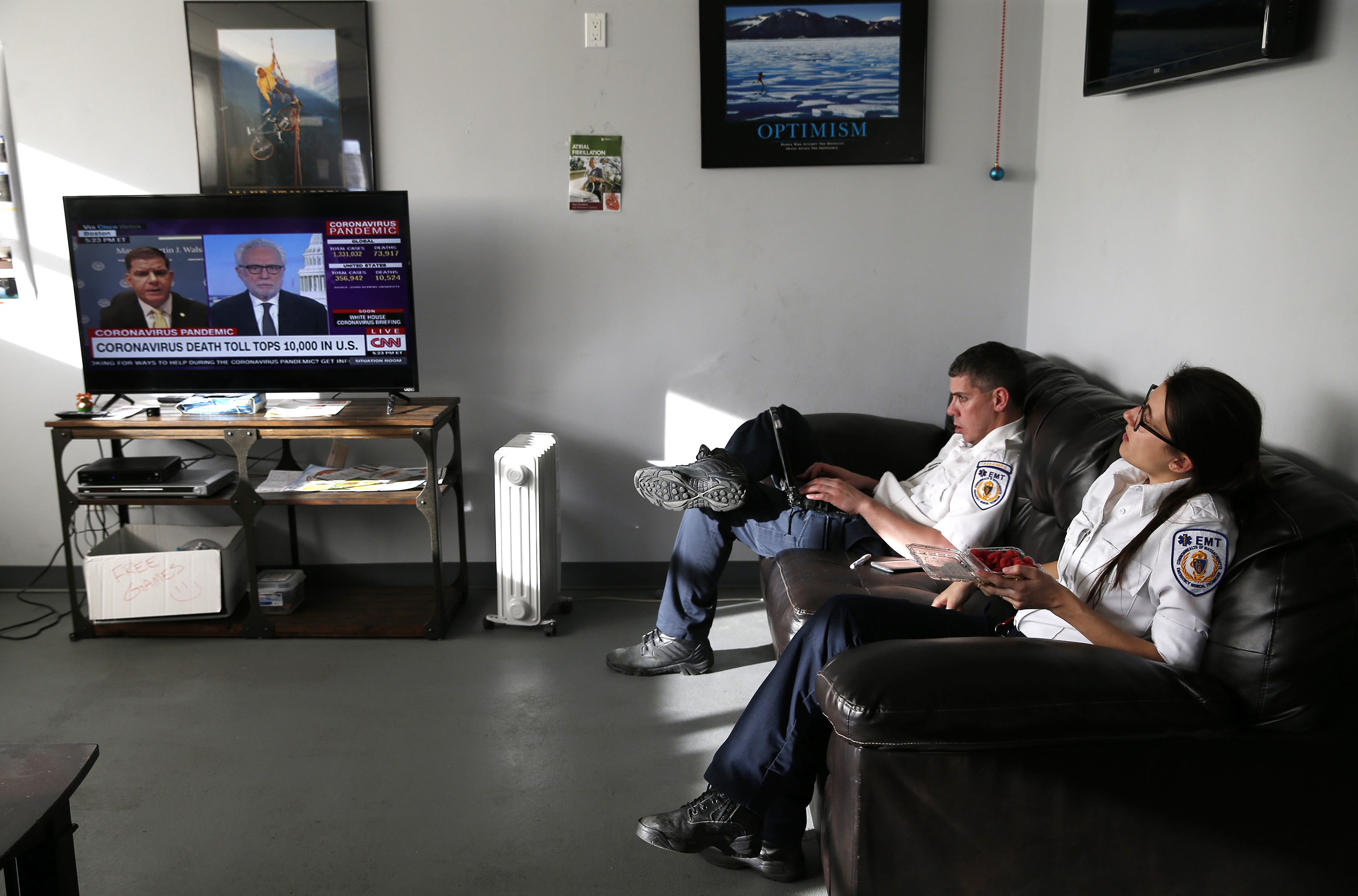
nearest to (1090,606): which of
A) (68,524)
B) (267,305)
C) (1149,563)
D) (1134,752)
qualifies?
(1149,563)

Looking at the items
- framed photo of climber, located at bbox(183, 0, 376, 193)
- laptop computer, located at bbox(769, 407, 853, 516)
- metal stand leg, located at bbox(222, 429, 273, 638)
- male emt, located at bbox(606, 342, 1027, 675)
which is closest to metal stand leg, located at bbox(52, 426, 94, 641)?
metal stand leg, located at bbox(222, 429, 273, 638)

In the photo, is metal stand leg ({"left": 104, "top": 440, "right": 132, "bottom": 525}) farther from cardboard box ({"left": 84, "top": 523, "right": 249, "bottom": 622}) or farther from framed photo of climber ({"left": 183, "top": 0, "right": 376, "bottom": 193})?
framed photo of climber ({"left": 183, "top": 0, "right": 376, "bottom": 193})

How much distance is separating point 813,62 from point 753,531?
64.1 inches

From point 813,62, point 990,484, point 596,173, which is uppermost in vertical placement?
point 813,62

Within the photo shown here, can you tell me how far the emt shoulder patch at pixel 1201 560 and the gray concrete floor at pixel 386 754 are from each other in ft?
3.02

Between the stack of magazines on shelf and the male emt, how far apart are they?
2.95ft

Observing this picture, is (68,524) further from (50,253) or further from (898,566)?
(898,566)

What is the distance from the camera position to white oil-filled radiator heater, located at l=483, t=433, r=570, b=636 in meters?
3.05

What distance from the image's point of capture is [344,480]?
3.12 m

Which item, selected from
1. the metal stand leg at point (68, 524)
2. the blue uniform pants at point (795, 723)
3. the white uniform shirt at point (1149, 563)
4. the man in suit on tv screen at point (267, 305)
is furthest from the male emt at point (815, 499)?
the metal stand leg at point (68, 524)

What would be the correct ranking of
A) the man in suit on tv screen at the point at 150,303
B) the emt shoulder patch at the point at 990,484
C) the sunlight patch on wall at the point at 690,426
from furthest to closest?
the sunlight patch on wall at the point at 690,426 → the man in suit on tv screen at the point at 150,303 → the emt shoulder patch at the point at 990,484

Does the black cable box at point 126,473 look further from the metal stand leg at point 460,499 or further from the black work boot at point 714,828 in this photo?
the black work boot at point 714,828

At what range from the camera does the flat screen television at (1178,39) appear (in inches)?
72.6

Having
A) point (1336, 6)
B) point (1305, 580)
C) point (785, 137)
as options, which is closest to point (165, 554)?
point (785, 137)
